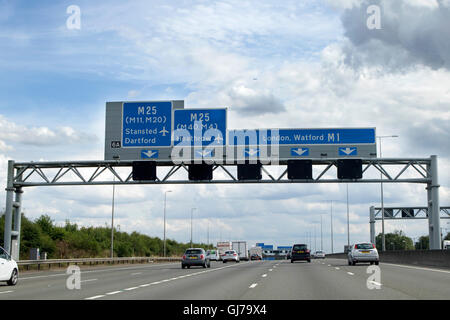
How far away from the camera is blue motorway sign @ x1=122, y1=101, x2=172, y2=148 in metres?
39.7

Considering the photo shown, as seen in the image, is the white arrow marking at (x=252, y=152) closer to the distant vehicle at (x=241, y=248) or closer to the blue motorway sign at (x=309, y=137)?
the blue motorway sign at (x=309, y=137)

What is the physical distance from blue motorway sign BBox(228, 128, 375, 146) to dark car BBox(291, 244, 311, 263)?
17.1 m

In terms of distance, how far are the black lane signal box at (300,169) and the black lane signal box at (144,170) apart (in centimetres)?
905

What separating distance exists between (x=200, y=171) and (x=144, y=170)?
145 inches

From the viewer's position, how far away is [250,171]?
1583 inches

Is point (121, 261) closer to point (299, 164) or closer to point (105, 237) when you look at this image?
point (299, 164)

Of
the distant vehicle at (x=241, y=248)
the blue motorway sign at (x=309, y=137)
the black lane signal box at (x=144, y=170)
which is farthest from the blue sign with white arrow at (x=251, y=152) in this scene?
the distant vehicle at (x=241, y=248)

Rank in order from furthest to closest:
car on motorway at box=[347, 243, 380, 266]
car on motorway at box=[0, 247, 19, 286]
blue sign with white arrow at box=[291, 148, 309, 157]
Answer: blue sign with white arrow at box=[291, 148, 309, 157], car on motorway at box=[347, 243, 380, 266], car on motorway at box=[0, 247, 19, 286]

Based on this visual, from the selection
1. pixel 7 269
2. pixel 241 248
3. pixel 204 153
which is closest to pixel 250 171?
pixel 204 153

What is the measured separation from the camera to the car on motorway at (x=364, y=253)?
38.9 meters

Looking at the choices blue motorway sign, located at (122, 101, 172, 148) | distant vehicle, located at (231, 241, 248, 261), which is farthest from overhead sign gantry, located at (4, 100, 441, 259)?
distant vehicle, located at (231, 241, 248, 261)

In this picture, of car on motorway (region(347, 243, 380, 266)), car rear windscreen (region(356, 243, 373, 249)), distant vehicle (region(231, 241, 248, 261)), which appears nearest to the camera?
car on motorway (region(347, 243, 380, 266))

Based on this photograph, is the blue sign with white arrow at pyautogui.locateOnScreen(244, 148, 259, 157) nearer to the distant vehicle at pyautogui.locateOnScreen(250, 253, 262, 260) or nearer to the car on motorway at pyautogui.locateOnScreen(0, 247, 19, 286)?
the car on motorway at pyautogui.locateOnScreen(0, 247, 19, 286)
